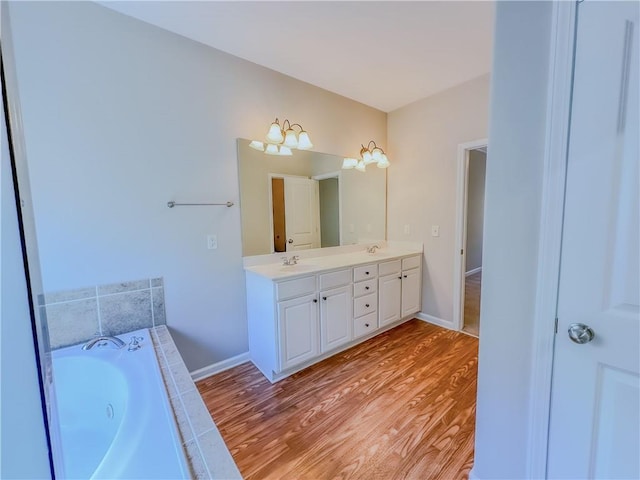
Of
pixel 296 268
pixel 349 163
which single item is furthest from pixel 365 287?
pixel 349 163

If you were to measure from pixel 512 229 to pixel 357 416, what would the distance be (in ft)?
4.70

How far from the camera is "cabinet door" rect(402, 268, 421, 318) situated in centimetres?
295

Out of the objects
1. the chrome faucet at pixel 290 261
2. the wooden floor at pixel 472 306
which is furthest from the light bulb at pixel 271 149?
the wooden floor at pixel 472 306

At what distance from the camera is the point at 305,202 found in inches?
106

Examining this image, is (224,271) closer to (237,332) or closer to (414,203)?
(237,332)

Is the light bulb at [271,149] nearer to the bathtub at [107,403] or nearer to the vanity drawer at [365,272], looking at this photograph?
the vanity drawer at [365,272]

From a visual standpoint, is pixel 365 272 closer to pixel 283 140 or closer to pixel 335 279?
pixel 335 279

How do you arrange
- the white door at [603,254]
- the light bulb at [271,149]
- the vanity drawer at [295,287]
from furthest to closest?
the light bulb at [271,149], the vanity drawer at [295,287], the white door at [603,254]

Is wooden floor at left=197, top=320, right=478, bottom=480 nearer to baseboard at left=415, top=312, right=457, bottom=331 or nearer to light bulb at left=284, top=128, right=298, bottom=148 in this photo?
Result: baseboard at left=415, top=312, right=457, bottom=331

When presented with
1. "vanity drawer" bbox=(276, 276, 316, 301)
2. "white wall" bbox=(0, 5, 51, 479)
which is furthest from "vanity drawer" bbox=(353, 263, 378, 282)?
"white wall" bbox=(0, 5, 51, 479)

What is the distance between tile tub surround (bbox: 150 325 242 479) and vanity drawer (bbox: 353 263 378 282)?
1521 mm

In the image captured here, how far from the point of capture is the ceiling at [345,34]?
1.63 m

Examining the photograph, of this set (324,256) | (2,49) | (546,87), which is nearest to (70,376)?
(2,49)

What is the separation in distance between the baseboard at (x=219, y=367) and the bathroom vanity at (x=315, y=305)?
0.28 ft
